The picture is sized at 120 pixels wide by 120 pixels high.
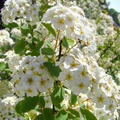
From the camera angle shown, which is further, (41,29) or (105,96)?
(41,29)

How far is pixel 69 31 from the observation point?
1625 mm

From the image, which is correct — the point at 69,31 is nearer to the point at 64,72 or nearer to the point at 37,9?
the point at 64,72

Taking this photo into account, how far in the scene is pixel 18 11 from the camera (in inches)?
84.0

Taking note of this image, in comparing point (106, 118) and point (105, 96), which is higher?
point (105, 96)

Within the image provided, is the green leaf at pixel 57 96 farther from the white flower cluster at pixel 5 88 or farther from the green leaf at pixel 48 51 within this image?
the white flower cluster at pixel 5 88

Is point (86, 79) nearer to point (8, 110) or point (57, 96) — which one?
point (57, 96)

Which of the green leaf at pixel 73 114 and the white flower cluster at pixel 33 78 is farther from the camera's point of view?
the green leaf at pixel 73 114

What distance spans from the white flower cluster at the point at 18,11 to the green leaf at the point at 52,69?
2.79 feet

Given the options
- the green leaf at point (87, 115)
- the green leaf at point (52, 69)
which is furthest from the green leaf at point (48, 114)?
the green leaf at point (52, 69)

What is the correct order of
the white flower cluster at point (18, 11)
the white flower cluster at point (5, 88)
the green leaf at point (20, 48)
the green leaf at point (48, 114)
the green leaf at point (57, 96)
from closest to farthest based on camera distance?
the green leaf at point (57, 96) < the green leaf at point (48, 114) < the green leaf at point (20, 48) < the white flower cluster at point (18, 11) < the white flower cluster at point (5, 88)

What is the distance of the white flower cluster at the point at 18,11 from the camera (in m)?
2.14

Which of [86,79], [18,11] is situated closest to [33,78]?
[86,79]

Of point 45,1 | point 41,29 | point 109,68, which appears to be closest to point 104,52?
point 109,68

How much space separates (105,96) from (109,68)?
343cm
